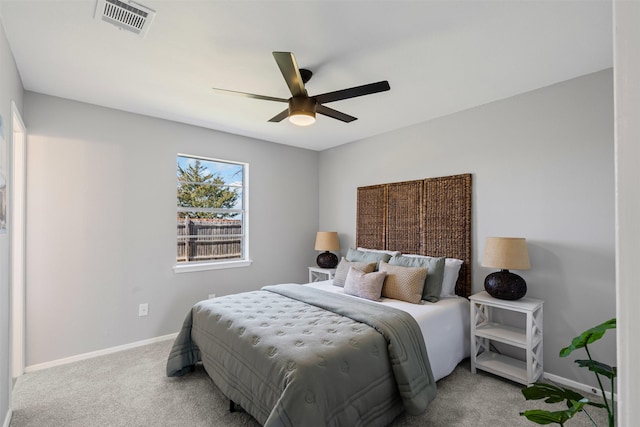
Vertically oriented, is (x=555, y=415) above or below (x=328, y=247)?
below

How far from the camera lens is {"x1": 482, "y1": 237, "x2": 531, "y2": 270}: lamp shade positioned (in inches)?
104

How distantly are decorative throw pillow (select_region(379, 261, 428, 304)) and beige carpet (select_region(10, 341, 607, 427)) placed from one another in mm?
735

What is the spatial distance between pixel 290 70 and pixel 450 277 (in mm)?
2450

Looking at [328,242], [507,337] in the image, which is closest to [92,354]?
[328,242]

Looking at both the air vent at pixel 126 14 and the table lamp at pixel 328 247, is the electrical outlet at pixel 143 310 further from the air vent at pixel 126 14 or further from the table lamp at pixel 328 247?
the air vent at pixel 126 14

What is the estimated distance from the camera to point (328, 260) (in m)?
4.48

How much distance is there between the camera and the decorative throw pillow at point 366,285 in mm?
3006

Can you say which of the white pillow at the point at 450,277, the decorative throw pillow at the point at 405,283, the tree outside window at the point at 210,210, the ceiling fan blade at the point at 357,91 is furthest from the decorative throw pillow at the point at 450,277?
the tree outside window at the point at 210,210

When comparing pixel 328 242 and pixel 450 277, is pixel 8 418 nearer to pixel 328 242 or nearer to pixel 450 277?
pixel 328 242

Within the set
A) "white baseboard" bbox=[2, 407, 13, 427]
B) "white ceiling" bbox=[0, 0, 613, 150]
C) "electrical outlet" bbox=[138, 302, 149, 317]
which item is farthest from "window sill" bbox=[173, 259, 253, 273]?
"white ceiling" bbox=[0, 0, 613, 150]

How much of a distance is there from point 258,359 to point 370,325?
0.80 meters

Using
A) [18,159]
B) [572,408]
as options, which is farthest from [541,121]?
[18,159]

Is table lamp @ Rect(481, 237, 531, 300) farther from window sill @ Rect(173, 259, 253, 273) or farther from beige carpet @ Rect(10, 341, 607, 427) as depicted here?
window sill @ Rect(173, 259, 253, 273)

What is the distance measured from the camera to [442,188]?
3.50 metres
